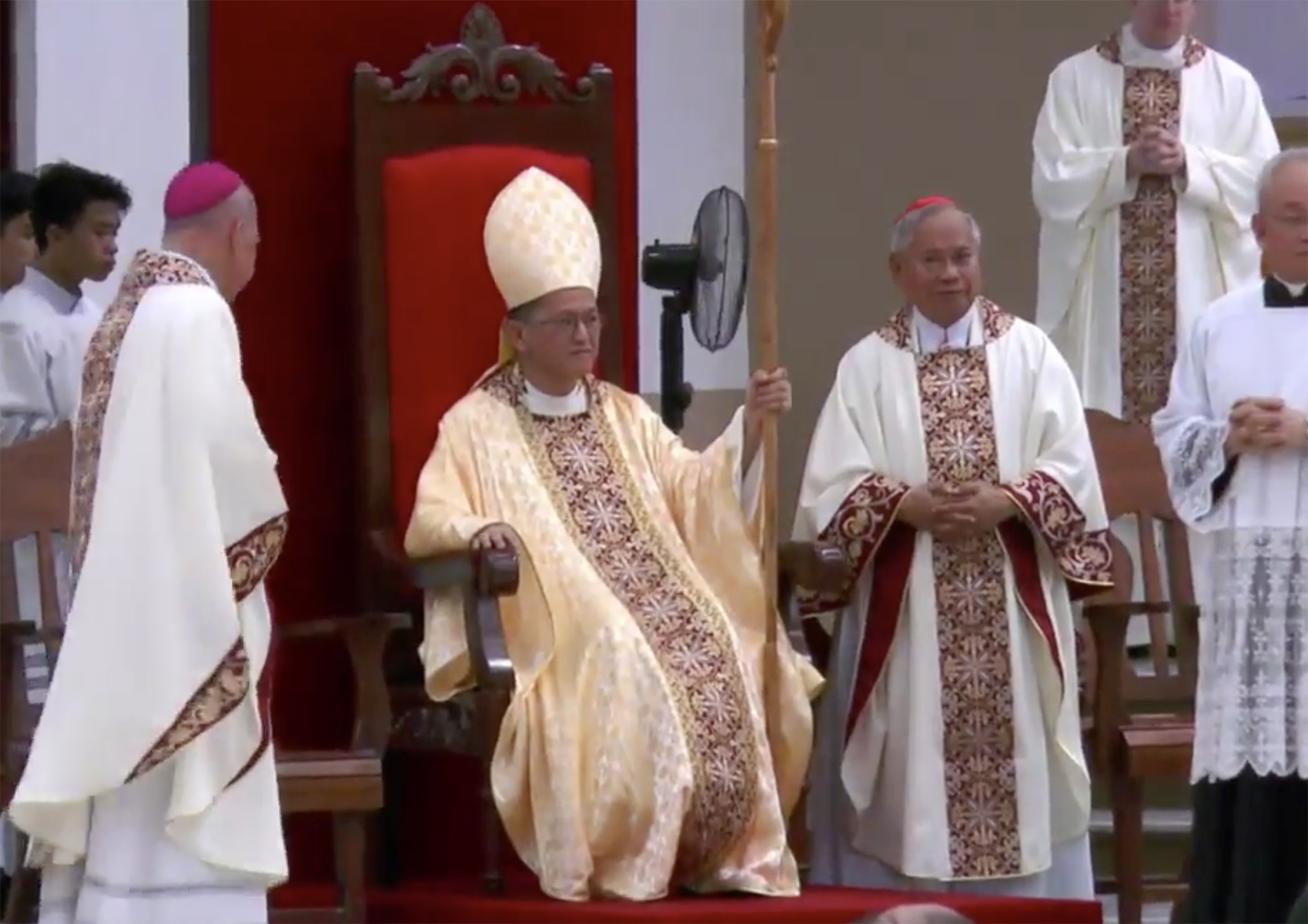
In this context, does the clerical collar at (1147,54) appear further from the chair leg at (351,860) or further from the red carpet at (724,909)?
the chair leg at (351,860)

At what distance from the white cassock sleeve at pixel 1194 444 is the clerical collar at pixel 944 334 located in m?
0.81

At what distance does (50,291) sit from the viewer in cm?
807

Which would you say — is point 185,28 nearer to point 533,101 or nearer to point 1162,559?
point 533,101

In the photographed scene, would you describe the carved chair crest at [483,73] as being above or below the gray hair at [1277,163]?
above

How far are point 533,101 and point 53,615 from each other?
1.81 metres

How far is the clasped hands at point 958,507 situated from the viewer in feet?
23.6

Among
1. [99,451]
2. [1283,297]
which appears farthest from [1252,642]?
[99,451]

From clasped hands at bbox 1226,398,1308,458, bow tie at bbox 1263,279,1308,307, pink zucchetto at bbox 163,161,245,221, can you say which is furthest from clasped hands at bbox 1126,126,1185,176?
pink zucchetto at bbox 163,161,245,221

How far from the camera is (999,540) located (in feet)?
24.1

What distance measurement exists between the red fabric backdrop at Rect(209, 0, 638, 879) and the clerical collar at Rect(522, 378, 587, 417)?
619 millimetres

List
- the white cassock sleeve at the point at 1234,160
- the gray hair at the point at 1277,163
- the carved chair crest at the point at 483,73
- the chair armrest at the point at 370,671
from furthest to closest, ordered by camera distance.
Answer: the white cassock sleeve at the point at 1234,160 → the carved chair crest at the point at 483,73 → the chair armrest at the point at 370,671 → the gray hair at the point at 1277,163

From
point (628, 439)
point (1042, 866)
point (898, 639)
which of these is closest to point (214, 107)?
point (628, 439)

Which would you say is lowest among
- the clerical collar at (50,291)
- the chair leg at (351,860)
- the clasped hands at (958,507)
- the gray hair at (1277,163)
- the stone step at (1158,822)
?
the stone step at (1158,822)

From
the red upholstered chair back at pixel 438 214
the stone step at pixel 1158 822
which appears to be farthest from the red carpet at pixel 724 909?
the stone step at pixel 1158 822
